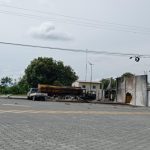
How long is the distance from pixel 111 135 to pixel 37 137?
9.88 feet

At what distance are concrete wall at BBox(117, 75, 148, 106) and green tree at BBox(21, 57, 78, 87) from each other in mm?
43309

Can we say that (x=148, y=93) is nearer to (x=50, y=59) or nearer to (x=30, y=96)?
(x=30, y=96)

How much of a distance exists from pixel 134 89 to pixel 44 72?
52345 millimetres

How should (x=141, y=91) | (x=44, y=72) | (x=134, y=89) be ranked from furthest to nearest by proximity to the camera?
(x=44, y=72) → (x=134, y=89) → (x=141, y=91)

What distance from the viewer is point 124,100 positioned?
74438 mm

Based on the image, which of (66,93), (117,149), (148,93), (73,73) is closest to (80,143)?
(117,149)

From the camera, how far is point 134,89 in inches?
2795

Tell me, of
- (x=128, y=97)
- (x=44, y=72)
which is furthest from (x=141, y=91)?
(x=44, y=72)

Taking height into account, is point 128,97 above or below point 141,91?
below

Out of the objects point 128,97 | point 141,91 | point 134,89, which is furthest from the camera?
point 128,97

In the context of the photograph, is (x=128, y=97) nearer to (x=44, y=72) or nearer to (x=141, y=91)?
(x=141, y=91)

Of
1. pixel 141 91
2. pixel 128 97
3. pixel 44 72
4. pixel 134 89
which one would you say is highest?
pixel 44 72

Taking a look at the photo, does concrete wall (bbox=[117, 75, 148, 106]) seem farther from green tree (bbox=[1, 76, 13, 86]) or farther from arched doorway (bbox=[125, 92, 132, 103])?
green tree (bbox=[1, 76, 13, 86])

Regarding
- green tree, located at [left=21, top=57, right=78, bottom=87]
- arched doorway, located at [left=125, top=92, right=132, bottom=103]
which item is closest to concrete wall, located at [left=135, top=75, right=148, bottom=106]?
arched doorway, located at [left=125, top=92, right=132, bottom=103]
